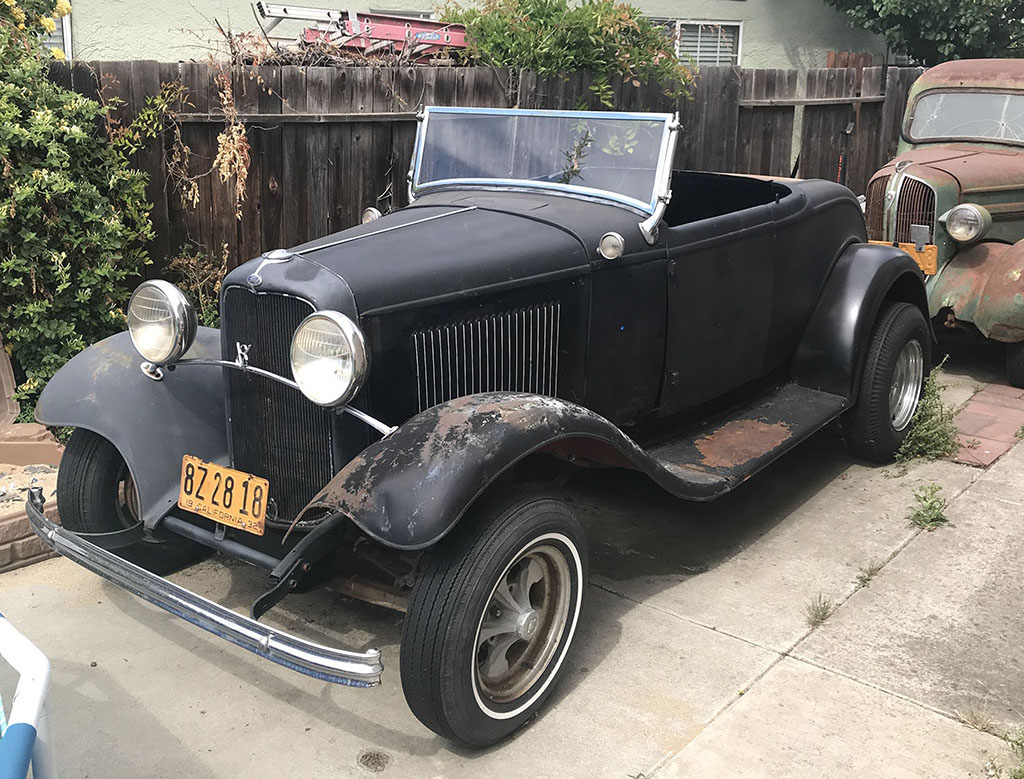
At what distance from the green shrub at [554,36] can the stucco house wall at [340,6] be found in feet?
6.71

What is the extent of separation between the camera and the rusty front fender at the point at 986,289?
6082 mm

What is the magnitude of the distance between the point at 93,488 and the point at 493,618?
165 centimetres

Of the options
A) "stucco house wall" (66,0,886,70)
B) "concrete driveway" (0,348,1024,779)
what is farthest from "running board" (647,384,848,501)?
"stucco house wall" (66,0,886,70)

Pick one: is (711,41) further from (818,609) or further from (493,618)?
(493,618)

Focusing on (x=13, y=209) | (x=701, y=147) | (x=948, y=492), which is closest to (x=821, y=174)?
(x=701, y=147)

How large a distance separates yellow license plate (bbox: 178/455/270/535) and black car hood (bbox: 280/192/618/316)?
26.6 inches

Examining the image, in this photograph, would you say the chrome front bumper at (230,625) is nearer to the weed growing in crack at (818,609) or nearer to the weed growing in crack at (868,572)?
the weed growing in crack at (818,609)

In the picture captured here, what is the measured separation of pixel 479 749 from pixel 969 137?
6580 mm

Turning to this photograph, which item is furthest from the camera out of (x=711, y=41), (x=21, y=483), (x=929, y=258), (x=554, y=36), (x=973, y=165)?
(x=711, y=41)

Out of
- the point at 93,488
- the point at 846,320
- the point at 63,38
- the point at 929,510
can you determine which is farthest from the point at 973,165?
the point at 63,38

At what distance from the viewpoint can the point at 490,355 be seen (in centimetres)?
342

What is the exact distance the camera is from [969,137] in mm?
7539

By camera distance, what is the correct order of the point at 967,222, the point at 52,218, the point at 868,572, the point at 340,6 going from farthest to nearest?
the point at 340,6 → the point at 967,222 → the point at 52,218 → the point at 868,572

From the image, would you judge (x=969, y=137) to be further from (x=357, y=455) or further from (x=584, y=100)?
(x=357, y=455)
